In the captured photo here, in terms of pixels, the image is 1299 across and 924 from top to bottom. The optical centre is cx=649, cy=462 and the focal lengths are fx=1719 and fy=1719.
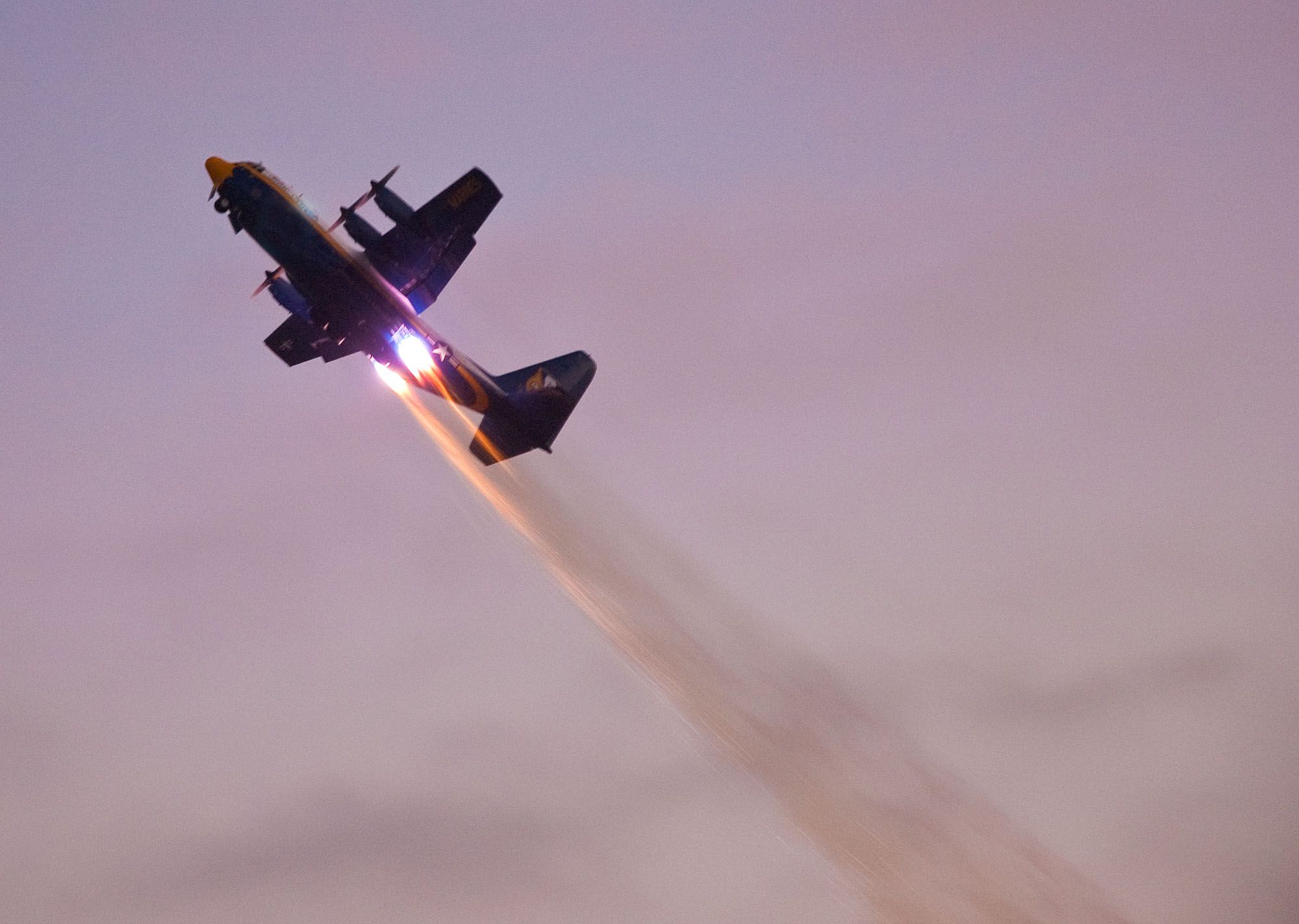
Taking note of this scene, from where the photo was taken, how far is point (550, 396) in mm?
59281

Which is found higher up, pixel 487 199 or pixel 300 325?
pixel 487 199

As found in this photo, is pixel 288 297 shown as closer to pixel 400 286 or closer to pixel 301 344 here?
pixel 301 344

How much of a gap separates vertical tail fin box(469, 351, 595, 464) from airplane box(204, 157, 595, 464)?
32 millimetres

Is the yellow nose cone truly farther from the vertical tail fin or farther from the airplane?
the vertical tail fin

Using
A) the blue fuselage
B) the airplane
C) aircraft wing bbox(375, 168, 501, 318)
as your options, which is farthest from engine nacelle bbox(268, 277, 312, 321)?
aircraft wing bbox(375, 168, 501, 318)

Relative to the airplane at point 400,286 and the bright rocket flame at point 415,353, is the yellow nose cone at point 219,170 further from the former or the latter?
the bright rocket flame at point 415,353

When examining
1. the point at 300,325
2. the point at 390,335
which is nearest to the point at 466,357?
the point at 390,335

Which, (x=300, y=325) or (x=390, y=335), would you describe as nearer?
(x=390, y=335)

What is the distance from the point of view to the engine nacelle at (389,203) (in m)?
57.2

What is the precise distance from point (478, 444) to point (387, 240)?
7631 mm

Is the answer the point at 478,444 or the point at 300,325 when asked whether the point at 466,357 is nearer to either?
the point at 478,444

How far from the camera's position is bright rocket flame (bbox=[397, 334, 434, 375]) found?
57500mm

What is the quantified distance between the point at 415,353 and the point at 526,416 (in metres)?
4.40

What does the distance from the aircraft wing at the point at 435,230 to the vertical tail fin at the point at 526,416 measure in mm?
4846
